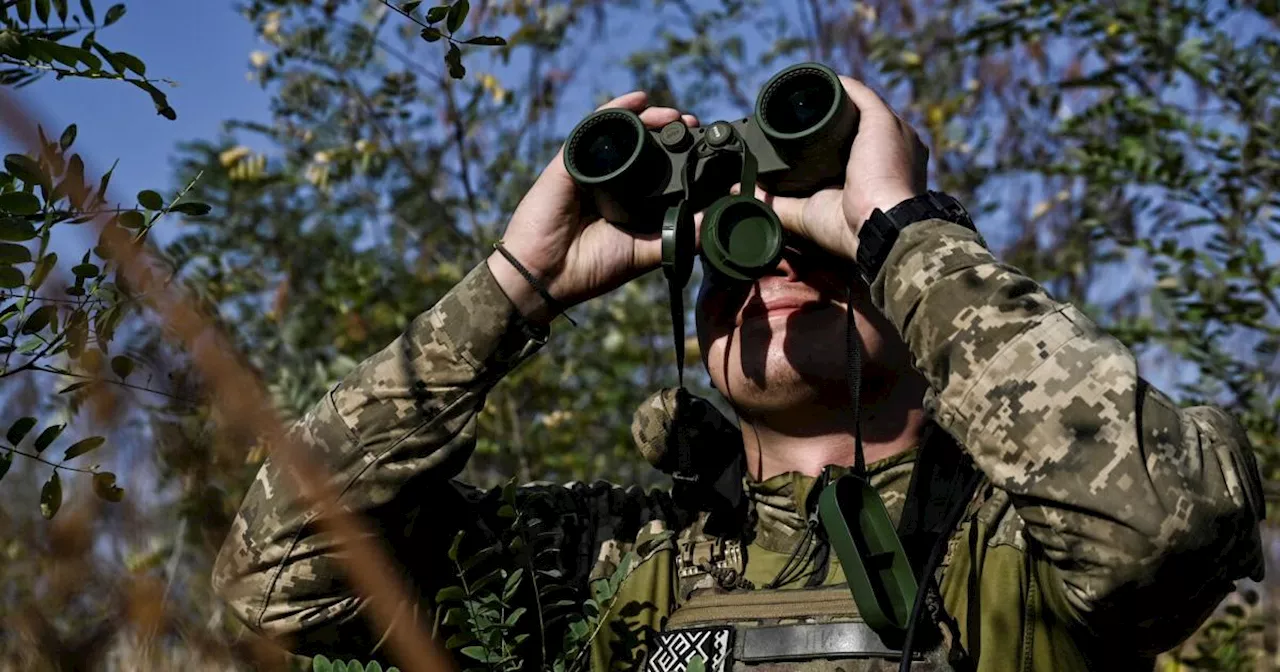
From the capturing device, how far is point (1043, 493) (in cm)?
160

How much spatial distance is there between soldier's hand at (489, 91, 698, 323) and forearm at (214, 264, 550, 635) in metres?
0.05

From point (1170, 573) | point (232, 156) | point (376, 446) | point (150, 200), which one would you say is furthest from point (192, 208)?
point (232, 156)

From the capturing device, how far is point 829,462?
215 cm

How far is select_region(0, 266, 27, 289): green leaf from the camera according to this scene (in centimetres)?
127

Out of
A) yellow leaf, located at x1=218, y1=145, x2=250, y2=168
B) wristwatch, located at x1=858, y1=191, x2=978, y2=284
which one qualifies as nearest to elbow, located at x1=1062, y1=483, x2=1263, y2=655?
wristwatch, located at x1=858, y1=191, x2=978, y2=284

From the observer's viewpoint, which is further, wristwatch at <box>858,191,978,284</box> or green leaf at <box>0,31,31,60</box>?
wristwatch at <box>858,191,978,284</box>

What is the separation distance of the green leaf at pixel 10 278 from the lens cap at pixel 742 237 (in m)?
0.93

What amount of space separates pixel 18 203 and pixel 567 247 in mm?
1028

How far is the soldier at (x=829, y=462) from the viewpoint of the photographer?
160 centimetres

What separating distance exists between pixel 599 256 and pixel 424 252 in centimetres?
289

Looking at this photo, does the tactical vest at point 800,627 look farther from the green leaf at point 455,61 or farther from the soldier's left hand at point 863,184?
the green leaf at point 455,61

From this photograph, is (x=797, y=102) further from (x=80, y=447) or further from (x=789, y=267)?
(x=80, y=447)

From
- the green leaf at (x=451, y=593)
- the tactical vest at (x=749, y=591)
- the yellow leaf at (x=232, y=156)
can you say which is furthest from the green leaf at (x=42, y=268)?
the yellow leaf at (x=232, y=156)

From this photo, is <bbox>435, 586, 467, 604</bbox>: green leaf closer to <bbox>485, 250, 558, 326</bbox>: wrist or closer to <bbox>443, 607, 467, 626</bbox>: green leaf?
<bbox>443, 607, 467, 626</bbox>: green leaf
